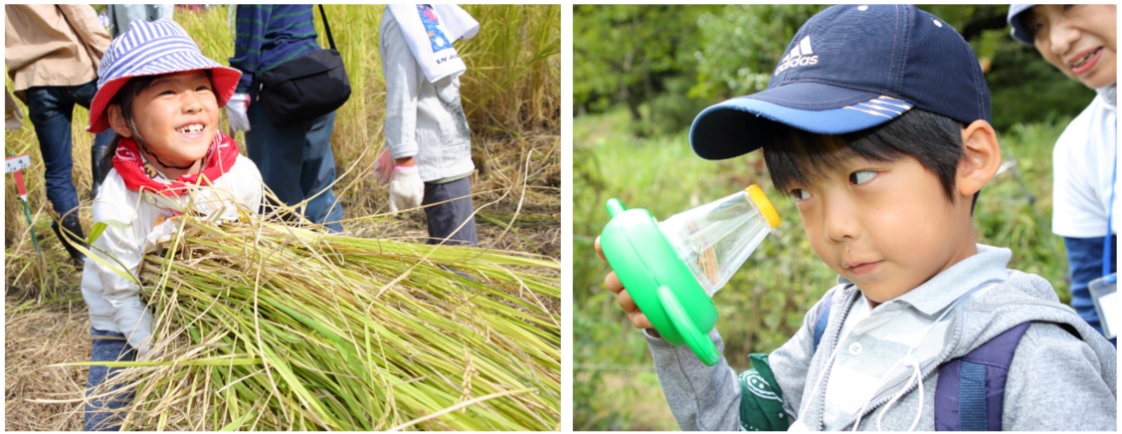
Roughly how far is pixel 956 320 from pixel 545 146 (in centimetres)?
89

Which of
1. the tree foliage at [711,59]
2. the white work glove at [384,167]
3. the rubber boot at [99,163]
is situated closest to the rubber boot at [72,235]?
the rubber boot at [99,163]

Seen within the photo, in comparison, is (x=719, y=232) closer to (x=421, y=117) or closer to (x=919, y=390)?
(x=919, y=390)

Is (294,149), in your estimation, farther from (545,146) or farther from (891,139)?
(891,139)

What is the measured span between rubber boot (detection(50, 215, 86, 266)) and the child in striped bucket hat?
9cm

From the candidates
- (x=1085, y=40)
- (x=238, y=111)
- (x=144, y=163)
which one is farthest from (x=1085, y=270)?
(x=144, y=163)

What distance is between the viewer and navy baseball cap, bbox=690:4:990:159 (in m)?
1.11

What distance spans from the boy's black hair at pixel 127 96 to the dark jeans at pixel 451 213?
47cm

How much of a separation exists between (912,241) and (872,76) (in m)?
0.22

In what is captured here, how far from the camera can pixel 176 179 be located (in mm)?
1640

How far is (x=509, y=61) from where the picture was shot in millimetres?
1810

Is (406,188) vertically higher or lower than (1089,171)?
higher

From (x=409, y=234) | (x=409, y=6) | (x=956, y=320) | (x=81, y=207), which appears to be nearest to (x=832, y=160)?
(x=956, y=320)

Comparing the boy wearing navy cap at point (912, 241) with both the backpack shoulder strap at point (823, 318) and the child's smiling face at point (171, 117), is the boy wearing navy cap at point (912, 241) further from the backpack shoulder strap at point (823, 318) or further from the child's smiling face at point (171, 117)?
the child's smiling face at point (171, 117)

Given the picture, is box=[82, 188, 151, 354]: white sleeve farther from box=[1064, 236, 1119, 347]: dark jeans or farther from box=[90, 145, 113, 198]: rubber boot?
box=[1064, 236, 1119, 347]: dark jeans
